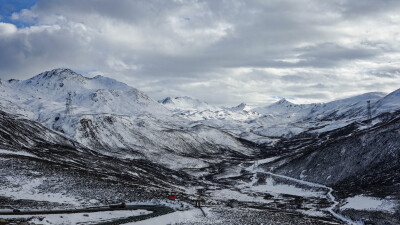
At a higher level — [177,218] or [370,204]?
[177,218]

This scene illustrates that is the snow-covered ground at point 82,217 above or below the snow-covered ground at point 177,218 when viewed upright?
above

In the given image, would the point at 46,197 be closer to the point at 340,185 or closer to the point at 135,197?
the point at 135,197

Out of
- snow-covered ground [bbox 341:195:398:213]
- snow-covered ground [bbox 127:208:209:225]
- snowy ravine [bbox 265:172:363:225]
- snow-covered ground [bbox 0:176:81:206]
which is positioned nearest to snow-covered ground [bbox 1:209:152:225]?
snow-covered ground [bbox 127:208:209:225]

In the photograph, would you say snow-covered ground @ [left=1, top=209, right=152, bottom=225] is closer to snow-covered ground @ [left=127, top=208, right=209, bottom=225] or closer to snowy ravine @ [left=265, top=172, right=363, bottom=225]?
snow-covered ground @ [left=127, top=208, right=209, bottom=225]

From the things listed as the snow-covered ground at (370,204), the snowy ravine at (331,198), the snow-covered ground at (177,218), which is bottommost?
the snowy ravine at (331,198)

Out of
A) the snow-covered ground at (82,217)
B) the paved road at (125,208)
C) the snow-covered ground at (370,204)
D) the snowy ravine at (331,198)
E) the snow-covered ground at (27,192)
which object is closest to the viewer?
the snow-covered ground at (82,217)

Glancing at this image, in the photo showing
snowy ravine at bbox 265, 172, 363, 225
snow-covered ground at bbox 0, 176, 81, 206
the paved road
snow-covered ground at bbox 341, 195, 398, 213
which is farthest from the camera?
snow-covered ground at bbox 341, 195, 398, 213

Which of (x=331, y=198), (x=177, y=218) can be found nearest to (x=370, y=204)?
(x=331, y=198)

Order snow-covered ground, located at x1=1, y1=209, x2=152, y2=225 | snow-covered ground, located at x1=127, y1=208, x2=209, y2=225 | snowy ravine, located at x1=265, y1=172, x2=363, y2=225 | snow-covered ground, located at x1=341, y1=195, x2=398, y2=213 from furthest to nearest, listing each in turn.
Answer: snow-covered ground, located at x1=341, y1=195, x2=398, y2=213 → snowy ravine, located at x1=265, y1=172, x2=363, y2=225 → snow-covered ground, located at x1=127, y1=208, x2=209, y2=225 → snow-covered ground, located at x1=1, y1=209, x2=152, y2=225

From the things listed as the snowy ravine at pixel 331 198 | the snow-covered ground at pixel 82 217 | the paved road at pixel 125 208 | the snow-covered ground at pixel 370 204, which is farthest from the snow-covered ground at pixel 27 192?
the snow-covered ground at pixel 370 204

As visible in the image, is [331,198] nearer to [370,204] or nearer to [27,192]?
[370,204]

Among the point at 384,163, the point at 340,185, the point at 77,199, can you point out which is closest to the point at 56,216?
the point at 77,199

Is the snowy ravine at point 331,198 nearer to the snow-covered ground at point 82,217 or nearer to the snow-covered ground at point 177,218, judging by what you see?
the snow-covered ground at point 177,218
